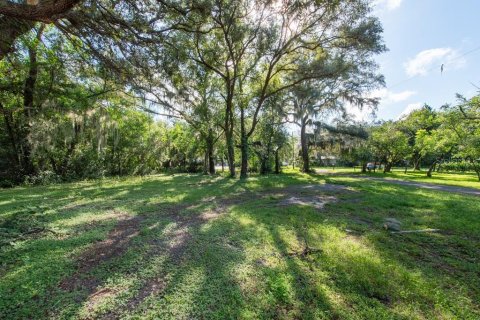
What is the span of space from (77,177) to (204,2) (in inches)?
449

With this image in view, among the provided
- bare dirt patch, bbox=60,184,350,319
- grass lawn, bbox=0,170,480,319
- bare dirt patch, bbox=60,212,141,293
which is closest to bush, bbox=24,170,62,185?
grass lawn, bbox=0,170,480,319

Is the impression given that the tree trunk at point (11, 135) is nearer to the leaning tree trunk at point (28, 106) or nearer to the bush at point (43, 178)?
the leaning tree trunk at point (28, 106)

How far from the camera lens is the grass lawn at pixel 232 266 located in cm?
213

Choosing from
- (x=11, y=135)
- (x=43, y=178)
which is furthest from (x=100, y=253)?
(x=11, y=135)

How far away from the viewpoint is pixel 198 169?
78.7ft

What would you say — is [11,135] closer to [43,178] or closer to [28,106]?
[28,106]

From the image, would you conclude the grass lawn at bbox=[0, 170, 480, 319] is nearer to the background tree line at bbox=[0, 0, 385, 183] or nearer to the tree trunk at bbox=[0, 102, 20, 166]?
the background tree line at bbox=[0, 0, 385, 183]

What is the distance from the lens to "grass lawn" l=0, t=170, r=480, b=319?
2.13 m

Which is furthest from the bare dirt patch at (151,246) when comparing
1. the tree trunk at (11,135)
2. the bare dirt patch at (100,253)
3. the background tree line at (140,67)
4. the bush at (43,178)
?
the tree trunk at (11,135)

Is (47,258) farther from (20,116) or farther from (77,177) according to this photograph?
(77,177)

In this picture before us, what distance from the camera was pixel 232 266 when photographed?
9.27ft

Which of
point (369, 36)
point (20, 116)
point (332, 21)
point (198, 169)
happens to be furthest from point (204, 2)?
point (198, 169)

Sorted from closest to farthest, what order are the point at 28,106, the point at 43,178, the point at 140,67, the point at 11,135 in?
the point at 140,67
the point at 28,106
the point at 11,135
the point at 43,178

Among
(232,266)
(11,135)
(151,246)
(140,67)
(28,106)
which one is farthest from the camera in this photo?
(11,135)
